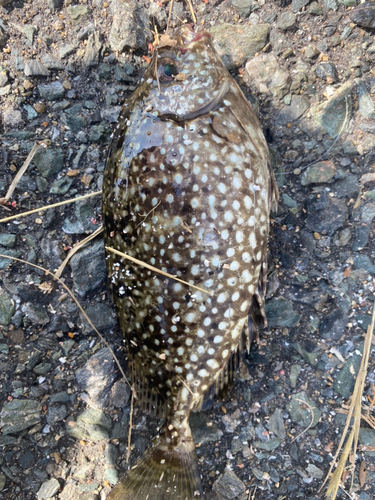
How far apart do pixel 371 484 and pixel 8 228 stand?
8.11 ft

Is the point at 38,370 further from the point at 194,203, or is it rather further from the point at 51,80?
the point at 51,80

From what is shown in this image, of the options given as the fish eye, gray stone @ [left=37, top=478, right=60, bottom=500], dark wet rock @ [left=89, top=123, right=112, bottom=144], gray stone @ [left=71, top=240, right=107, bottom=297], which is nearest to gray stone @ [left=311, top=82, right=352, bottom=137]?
the fish eye

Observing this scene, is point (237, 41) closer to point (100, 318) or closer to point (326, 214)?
point (326, 214)

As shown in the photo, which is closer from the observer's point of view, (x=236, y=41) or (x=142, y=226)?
(x=142, y=226)

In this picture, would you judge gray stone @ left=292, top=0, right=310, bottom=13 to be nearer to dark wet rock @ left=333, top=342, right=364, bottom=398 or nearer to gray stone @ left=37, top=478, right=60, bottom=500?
dark wet rock @ left=333, top=342, right=364, bottom=398

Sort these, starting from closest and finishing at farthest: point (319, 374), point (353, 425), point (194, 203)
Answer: point (194, 203), point (353, 425), point (319, 374)

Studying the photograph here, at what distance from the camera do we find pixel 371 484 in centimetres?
186

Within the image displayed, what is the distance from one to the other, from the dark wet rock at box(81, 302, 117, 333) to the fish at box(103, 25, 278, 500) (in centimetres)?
27

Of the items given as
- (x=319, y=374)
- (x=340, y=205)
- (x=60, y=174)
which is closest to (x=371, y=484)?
(x=319, y=374)

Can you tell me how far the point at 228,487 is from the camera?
1.86m

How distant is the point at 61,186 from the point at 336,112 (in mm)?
1636

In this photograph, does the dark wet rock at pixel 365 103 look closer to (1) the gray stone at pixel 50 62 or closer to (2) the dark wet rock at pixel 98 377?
(1) the gray stone at pixel 50 62

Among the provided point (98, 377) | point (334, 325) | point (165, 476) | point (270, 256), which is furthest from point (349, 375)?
point (98, 377)

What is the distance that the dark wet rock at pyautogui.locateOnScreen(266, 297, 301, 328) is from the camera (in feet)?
6.38
